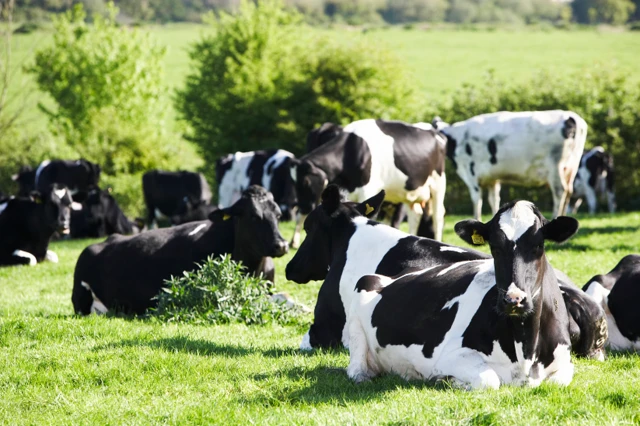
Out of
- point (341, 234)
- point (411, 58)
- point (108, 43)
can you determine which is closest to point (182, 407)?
point (341, 234)

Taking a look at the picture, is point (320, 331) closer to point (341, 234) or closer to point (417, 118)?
point (341, 234)

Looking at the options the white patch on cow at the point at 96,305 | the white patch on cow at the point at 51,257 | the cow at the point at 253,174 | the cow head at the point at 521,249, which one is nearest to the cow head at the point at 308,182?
the white patch on cow at the point at 96,305

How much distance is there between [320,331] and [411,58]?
64837mm

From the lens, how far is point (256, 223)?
419 inches

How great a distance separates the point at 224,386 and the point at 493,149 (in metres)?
13.8

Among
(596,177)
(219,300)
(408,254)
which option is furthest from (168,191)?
(408,254)

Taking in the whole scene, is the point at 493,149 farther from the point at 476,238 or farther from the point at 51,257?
the point at 476,238

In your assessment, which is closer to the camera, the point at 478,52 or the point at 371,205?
the point at 371,205

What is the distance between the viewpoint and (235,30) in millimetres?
42188

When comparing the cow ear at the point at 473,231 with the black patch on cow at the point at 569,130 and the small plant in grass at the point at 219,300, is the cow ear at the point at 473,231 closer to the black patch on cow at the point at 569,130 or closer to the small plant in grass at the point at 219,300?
Result: the small plant in grass at the point at 219,300

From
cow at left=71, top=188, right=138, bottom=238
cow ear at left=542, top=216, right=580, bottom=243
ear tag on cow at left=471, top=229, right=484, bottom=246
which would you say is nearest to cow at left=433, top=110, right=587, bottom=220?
cow at left=71, top=188, right=138, bottom=238

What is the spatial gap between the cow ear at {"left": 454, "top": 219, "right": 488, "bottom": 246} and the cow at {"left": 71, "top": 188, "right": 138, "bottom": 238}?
1948cm

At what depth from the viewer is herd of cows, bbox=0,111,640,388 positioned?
5887 mm

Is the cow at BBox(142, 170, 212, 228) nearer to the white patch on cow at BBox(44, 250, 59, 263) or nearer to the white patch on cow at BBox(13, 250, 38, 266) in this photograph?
the white patch on cow at BBox(44, 250, 59, 263)
